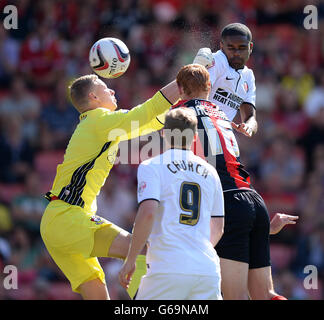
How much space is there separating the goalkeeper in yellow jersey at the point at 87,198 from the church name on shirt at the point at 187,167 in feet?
4.17

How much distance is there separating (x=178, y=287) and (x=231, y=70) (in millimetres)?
2522

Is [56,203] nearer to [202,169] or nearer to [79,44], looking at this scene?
[202,169]

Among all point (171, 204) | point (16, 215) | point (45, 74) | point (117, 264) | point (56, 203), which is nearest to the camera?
point (171, 204)

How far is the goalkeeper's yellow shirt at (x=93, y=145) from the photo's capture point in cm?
650

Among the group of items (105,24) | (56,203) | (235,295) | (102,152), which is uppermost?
(105,24)

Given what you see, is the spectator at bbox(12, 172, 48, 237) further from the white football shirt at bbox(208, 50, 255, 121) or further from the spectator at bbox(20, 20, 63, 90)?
the white football shirt at bbox(208, 50, 255, 121)

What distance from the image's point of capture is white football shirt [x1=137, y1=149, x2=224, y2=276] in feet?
16.8

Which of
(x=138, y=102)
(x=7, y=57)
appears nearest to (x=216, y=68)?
(x=138, y=102)

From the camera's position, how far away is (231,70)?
6.83m

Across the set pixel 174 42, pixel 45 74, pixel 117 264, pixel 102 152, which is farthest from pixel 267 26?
pixel 102 152

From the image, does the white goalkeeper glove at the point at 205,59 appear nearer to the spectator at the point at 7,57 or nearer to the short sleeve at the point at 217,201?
the short sleeve at the point at 217,201

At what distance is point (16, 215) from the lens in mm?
12711

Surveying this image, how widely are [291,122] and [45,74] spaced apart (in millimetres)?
5031

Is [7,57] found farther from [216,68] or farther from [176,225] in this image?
[176,225]
